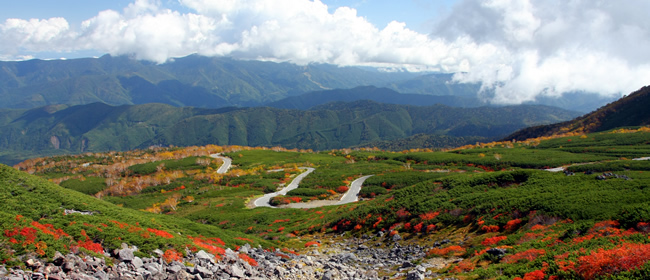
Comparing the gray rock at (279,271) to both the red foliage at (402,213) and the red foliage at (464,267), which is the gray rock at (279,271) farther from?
the red foliage at (402,213)

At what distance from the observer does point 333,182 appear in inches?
4240

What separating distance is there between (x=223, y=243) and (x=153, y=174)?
586 feet

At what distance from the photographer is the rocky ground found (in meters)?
16.1

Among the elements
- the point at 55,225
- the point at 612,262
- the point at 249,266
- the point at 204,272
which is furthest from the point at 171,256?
the point at 612,262

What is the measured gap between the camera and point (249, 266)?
22.6 metres

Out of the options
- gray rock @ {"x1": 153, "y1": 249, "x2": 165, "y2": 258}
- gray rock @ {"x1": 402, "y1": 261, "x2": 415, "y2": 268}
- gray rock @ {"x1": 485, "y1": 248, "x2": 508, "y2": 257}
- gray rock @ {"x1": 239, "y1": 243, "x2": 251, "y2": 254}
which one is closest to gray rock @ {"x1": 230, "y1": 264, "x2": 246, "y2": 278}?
gray rock @ {"x1": 153, "y1": 249, "x2": 165, "y2": 258}

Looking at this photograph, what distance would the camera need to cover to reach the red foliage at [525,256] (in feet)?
68.0

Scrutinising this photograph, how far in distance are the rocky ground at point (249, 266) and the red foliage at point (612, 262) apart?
27.5 feet

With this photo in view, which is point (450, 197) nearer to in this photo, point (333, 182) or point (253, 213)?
point (253, 213)

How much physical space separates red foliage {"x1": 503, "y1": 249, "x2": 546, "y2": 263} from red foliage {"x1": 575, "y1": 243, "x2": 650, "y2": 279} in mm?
3937

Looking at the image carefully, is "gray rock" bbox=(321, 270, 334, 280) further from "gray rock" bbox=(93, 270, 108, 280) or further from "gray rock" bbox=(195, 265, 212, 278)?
"gray rock" bbox=(93, 270, 108, 280)

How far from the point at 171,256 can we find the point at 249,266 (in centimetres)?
507

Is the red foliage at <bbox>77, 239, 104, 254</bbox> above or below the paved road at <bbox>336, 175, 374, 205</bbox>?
above

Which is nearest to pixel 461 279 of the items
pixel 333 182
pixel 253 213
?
pixel 253 213
